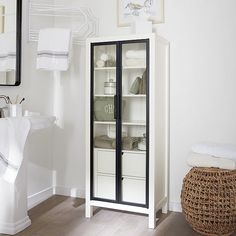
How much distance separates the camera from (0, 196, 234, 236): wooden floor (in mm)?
2646

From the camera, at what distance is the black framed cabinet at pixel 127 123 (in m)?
2.78

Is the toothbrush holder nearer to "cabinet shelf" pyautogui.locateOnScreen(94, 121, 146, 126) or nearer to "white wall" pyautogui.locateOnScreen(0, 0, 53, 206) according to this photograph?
"white wall" pyautogui.locateOnScreen(0, 0, 53, 206)

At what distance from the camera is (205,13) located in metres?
2.97

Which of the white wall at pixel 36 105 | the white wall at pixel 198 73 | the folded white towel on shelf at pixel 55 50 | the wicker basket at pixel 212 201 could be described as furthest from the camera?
the white wall at pixel 36 105

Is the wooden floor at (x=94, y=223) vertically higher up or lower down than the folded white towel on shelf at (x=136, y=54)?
lower down

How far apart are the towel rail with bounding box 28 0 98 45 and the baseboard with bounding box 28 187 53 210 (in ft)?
4.97

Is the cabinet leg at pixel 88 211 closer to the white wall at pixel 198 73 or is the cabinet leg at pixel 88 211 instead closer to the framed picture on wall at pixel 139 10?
the white wall at pixel 198 73

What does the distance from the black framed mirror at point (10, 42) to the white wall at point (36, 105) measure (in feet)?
0.40

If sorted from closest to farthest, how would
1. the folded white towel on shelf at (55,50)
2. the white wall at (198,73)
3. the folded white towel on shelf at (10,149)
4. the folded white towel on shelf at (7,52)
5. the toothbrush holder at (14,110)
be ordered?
the folded white towel on shelf at (10,149) → the toothbrush holder at (14,110) → the folded white towel on shelf at (7,52) → the white wall at (198,73) → the folded white towel on shelf at (55,50)

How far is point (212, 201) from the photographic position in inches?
98.0

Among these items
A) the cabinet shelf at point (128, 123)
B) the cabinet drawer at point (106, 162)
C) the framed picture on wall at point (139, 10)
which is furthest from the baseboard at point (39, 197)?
the framed picture on wall at point (139, 10)

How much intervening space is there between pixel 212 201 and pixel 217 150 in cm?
39

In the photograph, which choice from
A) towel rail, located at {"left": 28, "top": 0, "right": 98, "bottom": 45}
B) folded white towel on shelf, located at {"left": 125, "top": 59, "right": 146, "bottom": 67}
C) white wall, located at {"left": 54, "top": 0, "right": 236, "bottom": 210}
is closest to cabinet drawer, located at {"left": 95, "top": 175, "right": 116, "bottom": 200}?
white wall, located at {"left": 54, "top": 0, "right": 236, "bottom": 210}

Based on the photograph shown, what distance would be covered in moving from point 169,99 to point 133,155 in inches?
25.4
